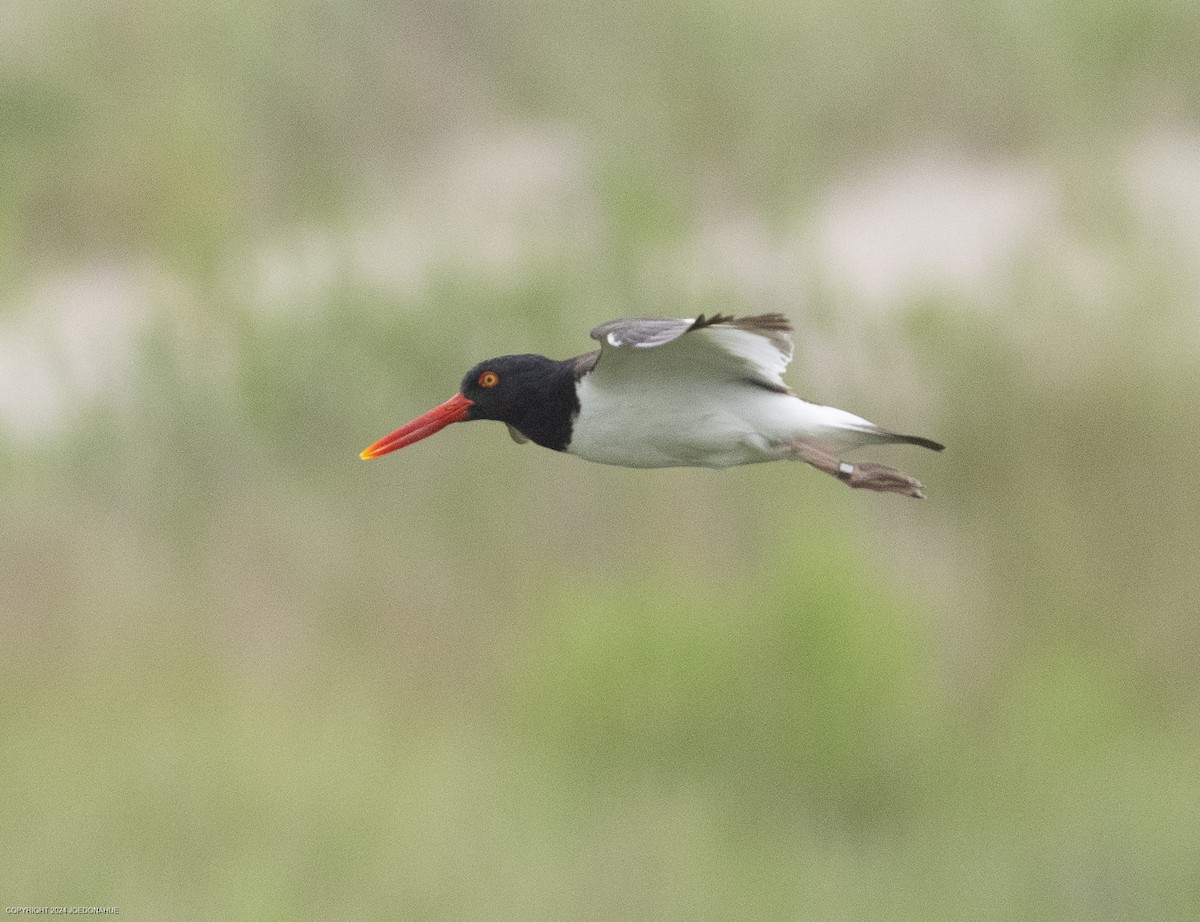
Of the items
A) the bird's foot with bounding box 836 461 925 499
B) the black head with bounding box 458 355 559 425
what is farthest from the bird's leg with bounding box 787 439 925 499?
the black head with bounding box 458 355 559 425

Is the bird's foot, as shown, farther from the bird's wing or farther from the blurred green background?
the blurred green background

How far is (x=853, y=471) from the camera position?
6.77 m

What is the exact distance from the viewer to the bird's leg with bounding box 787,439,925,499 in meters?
6.71

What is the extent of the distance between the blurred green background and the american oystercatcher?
4688mm

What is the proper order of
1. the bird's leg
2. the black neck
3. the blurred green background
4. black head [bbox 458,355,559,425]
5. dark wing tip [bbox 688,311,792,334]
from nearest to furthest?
1. dark wing tip [bbox 688,311,792,334]
2. the bird's leg
3. the black neck
4. black head [bbox 458,355,559,425]
5. the blurred green background

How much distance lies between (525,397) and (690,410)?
0.52 m

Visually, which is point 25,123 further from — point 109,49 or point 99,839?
point 99,839

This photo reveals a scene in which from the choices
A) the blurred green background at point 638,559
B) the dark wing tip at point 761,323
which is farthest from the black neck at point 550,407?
the blurred green background at point 638,559

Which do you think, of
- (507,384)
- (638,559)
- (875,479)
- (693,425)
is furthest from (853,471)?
(638,559)

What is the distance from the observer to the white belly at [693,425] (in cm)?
673

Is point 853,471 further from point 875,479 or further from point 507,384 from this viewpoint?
point 507,384

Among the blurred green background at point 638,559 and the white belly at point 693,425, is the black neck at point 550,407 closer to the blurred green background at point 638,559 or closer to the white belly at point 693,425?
the white belly at point 693,425

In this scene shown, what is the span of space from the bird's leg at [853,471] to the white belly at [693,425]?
0.05 meters

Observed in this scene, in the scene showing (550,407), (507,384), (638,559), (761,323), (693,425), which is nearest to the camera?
(761,323)
